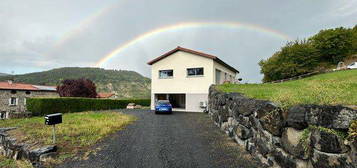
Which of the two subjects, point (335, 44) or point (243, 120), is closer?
point (243, 120)

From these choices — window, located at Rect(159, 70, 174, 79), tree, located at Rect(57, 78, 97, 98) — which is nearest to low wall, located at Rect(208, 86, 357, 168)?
window, located at Rect(159, 70, 174, 79)

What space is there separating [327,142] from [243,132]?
3245 millimetres

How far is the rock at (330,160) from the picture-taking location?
97.9 inches

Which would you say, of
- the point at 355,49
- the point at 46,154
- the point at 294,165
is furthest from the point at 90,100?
the point at 355,49

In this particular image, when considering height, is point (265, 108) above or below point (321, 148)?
above

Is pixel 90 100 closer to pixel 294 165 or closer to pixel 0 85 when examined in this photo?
pixel 0 85

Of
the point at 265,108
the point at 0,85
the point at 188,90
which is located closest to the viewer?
the point at 265,108

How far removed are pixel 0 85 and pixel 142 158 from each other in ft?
140

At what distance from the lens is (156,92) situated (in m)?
21.7

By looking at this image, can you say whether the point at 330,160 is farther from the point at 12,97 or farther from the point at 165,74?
the point at 12,97

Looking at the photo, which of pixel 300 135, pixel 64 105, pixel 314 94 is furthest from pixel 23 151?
pixel 64 105

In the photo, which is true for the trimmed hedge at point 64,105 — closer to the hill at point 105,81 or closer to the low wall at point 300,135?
the low wall at point 300,135

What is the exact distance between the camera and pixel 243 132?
5.84 metres

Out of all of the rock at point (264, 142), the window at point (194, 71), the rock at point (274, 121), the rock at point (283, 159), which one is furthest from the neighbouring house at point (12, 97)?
the rock at point (283, 159)
